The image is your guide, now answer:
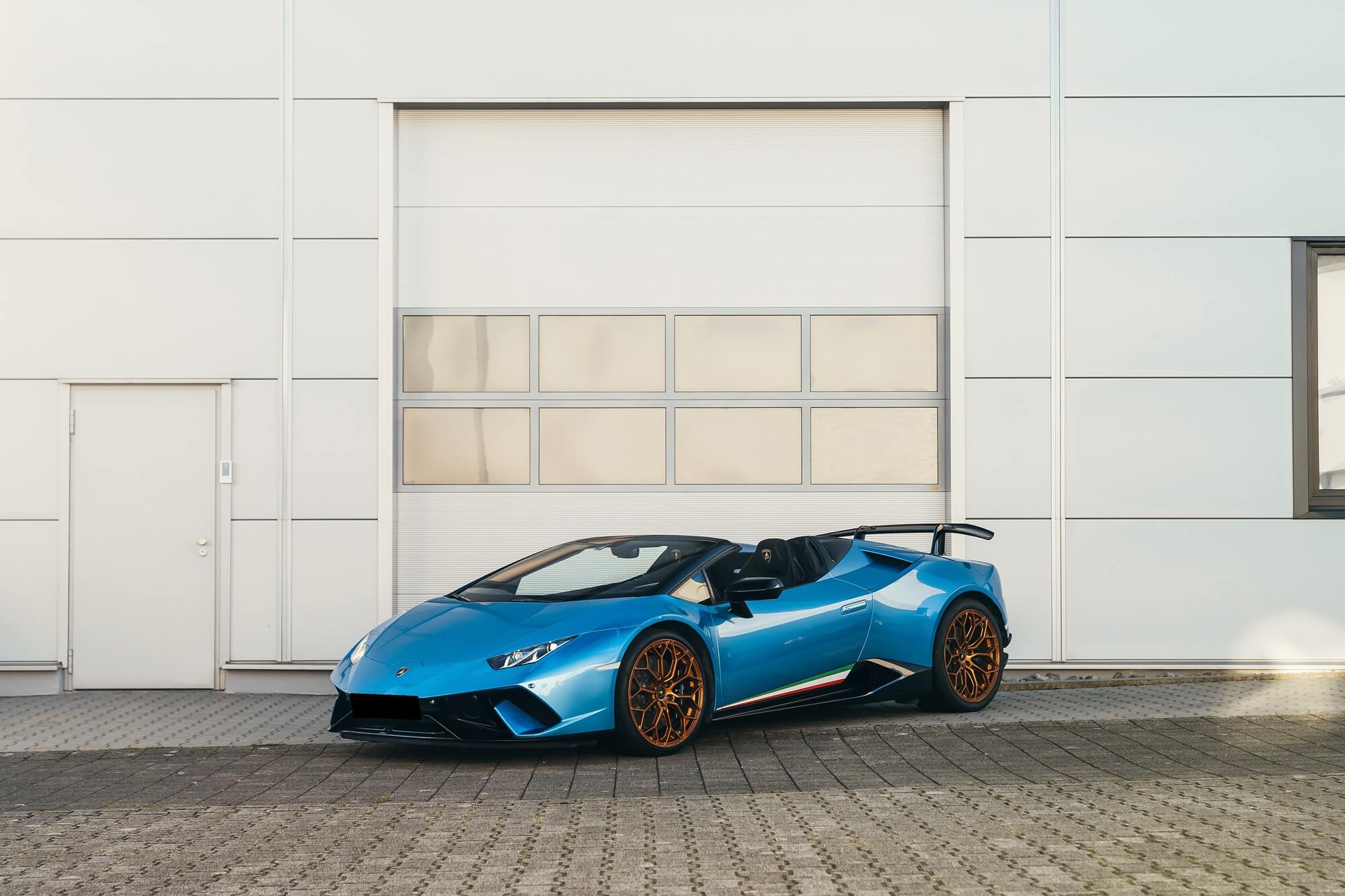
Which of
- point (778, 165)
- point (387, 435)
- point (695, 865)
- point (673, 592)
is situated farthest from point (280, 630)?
point (695, 865)

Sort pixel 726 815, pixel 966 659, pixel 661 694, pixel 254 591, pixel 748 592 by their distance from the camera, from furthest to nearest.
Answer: pixel 254 591 < pixel 966 659 < pixel 748 592 < pixel 661 694 < pixel 726 815

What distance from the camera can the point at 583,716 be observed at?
671 cm

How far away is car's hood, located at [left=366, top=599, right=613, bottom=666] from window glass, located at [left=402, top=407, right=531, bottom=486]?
2.95 meters

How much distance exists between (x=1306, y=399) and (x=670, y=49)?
5.56 meters

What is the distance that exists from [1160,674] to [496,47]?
22.8 feet

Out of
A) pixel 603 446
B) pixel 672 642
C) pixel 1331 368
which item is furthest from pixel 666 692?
pixel 1331 368

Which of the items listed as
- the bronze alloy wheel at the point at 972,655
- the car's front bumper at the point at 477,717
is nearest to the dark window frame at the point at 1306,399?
the bronze alloy wheel at the point at 972,655

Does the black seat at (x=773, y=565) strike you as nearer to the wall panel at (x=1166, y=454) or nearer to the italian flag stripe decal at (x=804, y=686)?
the italian flag stripe decal at (x=804, y=686)

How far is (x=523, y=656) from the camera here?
672 centimetres

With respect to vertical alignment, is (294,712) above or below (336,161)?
below

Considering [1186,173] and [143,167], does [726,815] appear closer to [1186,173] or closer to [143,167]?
[1186,173]

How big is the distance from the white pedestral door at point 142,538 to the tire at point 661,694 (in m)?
4.65

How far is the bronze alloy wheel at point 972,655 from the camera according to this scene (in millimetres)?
8500

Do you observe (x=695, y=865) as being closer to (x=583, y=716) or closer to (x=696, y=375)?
(x=583, y=716)
